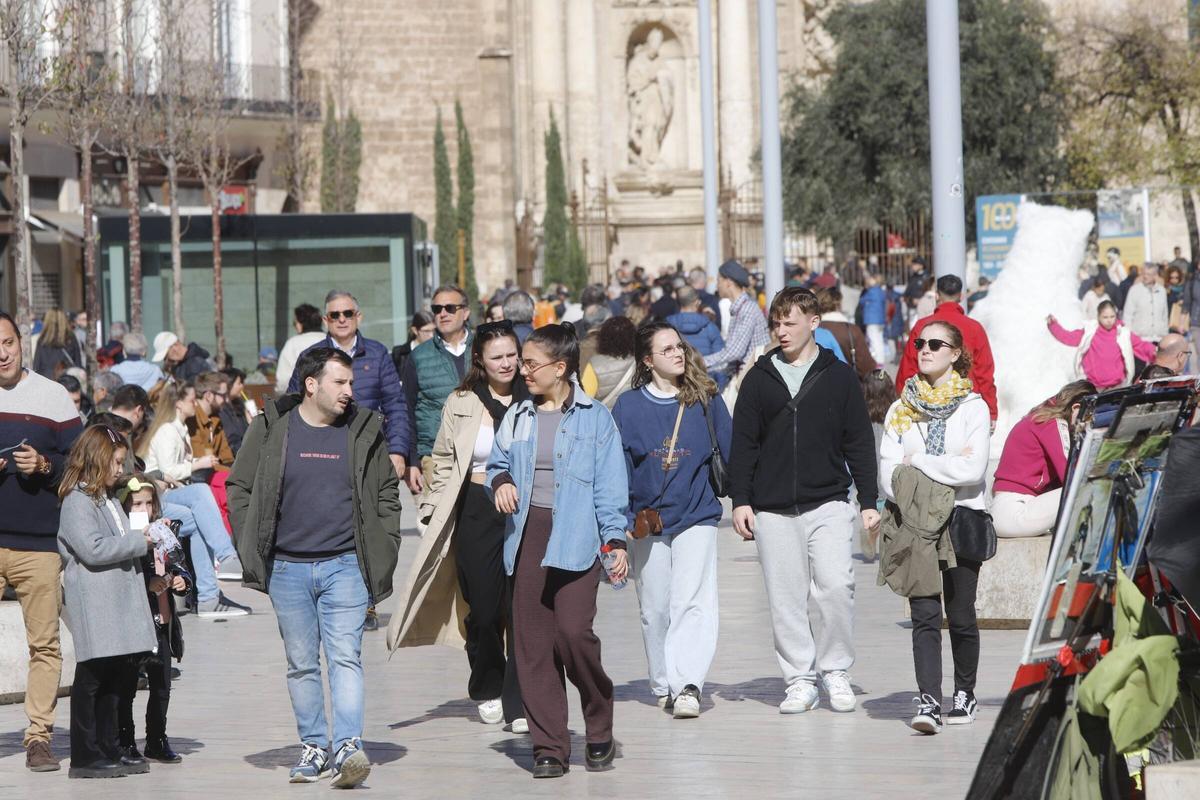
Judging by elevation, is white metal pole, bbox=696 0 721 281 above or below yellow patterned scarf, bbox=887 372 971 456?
above

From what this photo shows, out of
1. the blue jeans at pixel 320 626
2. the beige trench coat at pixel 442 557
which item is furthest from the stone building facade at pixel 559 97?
the blue jeans at pixel 320 626

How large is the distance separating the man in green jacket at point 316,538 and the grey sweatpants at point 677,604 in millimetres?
1658

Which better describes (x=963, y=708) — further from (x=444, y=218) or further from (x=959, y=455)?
(x=444, y=218)

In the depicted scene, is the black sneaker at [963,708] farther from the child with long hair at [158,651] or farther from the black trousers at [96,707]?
the black trousers at [96,707]

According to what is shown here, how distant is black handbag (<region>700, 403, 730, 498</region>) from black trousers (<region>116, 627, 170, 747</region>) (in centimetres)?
256

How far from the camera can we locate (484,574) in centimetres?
904

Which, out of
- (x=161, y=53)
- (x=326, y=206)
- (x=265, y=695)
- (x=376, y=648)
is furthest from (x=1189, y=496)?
(x=326, y=206)

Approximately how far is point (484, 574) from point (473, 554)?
10cm

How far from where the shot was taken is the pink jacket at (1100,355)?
1869 cm

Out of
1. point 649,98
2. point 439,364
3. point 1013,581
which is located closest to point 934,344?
point 1013,581

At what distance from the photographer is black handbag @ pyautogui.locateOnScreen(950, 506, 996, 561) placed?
8.66 m

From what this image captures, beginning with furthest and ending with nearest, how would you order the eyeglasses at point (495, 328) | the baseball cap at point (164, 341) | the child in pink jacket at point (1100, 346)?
the baseball cap at point (164, 341) → the child in pink jacket at point (1100, 346) → the eyeglasses at point (495, 328)

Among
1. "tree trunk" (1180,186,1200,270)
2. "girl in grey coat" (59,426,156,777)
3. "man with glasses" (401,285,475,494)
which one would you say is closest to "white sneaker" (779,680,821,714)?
"girl in grey coat" (59,426,156,777)

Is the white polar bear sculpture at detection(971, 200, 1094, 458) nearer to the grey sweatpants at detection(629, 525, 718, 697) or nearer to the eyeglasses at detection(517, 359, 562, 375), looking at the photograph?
the grey sweatpants at detection(629, 525, 718, 697)
